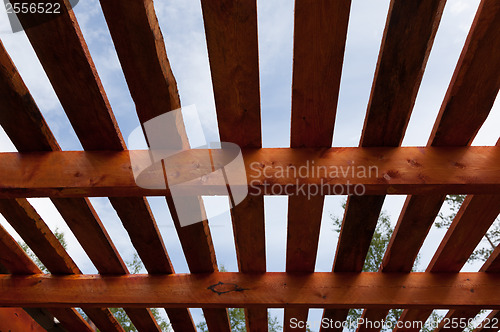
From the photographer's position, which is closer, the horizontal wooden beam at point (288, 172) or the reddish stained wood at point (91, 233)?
the horizontal wooden beam at point (288, 172)

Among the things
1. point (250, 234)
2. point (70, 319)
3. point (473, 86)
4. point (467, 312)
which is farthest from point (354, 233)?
point (70, 319)

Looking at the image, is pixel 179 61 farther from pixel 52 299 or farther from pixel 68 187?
pixel 52 299

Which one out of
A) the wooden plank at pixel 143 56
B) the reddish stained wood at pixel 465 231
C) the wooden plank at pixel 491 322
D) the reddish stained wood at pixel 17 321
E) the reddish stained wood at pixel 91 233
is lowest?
the wooden plank at pixel 491 322

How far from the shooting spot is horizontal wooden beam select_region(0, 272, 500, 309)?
340 cm

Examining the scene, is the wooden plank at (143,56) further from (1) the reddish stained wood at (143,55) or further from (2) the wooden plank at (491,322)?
(2) the wooden plank at (491,322)

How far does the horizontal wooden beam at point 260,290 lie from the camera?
11.2 ft

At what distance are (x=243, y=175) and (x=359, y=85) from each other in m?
0.98

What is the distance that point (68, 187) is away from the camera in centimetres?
231

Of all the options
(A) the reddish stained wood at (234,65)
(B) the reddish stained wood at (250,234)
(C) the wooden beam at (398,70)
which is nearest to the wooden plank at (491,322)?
(C) the wooden beam at (398,70)

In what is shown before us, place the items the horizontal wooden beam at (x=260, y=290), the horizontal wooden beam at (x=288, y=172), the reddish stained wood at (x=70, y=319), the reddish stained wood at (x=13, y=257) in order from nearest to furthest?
1. the horizontal wooden beam at (x=288, y=172)
2. the reddish stained wood at (x=13, y=257)
3. the horizontal wooden beam at (x=260, y=290)
4. the reddish stained wood at (x=70, y=319)

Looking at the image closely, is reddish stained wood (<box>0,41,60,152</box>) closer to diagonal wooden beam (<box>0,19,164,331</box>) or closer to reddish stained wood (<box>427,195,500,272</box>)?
diagonal wooden beam (<box>0,19,164,331</box>)

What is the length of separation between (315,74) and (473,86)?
0.95 metres

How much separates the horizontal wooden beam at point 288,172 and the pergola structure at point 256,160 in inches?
0.4

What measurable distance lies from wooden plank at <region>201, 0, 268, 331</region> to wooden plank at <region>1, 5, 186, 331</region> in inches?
28.8
